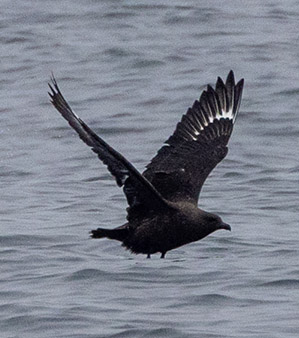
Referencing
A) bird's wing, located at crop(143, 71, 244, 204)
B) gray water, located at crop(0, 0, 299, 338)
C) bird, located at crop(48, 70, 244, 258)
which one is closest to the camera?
bird, located at crop(48, 70, 244, 258)

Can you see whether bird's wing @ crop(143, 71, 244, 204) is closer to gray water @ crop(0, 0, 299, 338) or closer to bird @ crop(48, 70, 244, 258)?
bird @ crop(48, 70, 244, 258)

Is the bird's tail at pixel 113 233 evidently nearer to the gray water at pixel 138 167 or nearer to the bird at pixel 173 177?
the bird at pixel 173 177

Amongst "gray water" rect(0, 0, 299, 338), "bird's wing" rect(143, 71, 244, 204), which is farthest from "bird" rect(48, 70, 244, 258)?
"gray water" rect(0, 0, 299, 338)

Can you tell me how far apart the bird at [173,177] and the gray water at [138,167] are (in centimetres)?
54

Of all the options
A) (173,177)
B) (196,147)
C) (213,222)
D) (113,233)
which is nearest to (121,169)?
(113,233)

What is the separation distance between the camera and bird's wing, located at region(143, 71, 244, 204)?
1045 centimetres

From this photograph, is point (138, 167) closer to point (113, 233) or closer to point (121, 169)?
point (113, 233)

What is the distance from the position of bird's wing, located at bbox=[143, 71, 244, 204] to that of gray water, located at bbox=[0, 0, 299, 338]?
2.54ft

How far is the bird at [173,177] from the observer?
927 centimetres

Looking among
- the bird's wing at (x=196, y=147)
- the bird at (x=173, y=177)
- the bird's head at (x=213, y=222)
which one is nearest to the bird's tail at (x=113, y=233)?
the bird at (x=173, y=177)

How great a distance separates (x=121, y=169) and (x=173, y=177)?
1.20 metres

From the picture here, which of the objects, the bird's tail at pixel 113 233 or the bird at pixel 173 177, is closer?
the bird at pixel 173 177

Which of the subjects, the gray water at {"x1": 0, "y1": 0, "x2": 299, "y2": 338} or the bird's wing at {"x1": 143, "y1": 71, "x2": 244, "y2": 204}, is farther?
the bird's wing at {"x1": 143, "y1": 71, "x2": 244, "y2": 204}

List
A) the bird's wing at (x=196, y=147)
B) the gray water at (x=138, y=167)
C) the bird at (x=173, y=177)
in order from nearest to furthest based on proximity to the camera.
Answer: the bird at (x=173, y=177)
the gray water at (x=138, y=167)
the bird's wing at (x=196, y=147)
